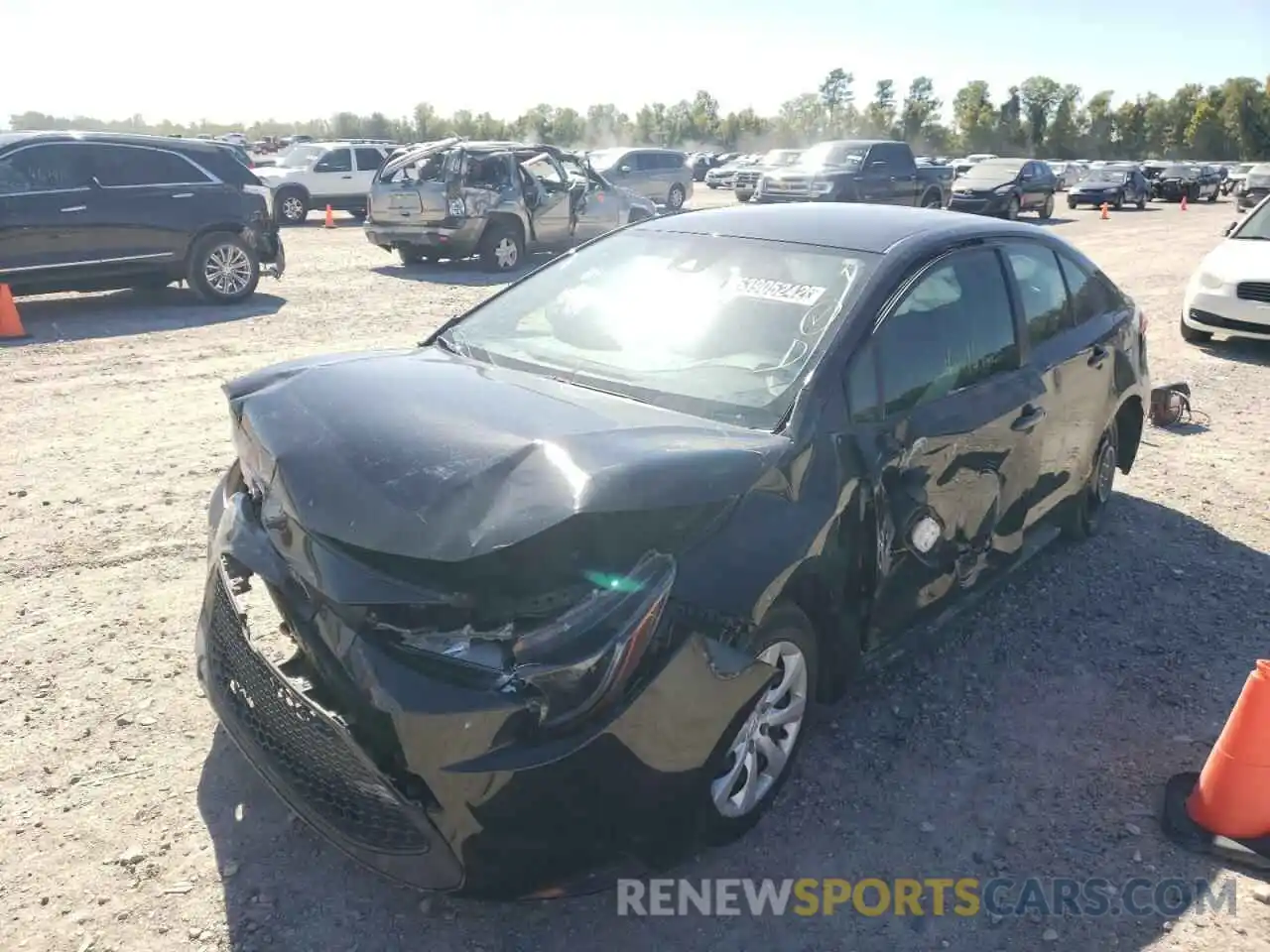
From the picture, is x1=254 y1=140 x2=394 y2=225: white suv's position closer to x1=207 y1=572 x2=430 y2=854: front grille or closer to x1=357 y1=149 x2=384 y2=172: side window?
x1=357 y1=149 x2=384 y2=172: side window

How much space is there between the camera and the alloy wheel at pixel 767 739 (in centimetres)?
273

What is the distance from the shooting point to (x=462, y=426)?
2725mm

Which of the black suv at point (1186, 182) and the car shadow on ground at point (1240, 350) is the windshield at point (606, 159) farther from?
the black suv at point (1186, 182)

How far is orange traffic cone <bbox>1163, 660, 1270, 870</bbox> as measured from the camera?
290 cm

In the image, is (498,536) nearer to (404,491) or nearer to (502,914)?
(404,491)

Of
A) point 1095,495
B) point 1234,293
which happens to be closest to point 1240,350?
point 1234,293

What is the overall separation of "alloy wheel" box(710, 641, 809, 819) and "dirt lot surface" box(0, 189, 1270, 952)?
0.19 meters

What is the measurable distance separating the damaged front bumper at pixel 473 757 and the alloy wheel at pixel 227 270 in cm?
956

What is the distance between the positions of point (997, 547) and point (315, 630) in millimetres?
2708

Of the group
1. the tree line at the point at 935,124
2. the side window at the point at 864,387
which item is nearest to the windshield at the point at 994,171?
the side window at the point at 864,387

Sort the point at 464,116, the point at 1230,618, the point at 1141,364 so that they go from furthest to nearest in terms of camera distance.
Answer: the point at 464,116
the point at 1141,364
the point at 1230,618

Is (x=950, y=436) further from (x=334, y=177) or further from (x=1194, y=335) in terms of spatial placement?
(x=334, y=177)

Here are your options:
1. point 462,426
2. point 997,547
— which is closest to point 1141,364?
point 997,547

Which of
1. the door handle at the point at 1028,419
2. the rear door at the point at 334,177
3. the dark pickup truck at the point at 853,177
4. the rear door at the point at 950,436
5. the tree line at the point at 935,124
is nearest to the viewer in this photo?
the rear door at the point at 950,436
